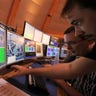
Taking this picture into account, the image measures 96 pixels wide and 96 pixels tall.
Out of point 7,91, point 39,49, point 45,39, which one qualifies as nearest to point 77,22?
point 7,91

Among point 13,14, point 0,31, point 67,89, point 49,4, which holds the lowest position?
point 67,89

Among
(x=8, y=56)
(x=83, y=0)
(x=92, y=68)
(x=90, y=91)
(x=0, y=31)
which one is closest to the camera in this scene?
(x=83, y=0)

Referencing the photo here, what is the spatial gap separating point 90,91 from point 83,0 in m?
0.75

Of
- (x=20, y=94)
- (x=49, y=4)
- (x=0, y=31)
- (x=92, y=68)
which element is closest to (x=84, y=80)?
(x=92, y=68)

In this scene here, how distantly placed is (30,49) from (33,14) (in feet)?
10.8

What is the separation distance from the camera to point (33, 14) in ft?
21.0

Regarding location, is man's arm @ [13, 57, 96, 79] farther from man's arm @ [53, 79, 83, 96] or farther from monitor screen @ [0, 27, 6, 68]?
monitor screen @ [0, 27, 6, 68]

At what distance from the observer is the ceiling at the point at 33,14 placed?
5.52 meters

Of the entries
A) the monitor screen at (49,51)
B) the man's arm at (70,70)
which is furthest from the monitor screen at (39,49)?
the man's arm at (70,70)

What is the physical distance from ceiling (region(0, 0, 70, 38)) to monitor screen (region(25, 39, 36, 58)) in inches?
54.4

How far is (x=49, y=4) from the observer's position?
688cm

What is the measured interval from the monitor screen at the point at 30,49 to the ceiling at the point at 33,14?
1381mm

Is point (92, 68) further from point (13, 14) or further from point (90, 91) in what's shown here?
point (13, 14)

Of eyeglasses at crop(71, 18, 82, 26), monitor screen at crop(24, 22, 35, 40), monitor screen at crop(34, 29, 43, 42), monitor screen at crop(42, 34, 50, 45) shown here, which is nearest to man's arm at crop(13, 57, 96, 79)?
eyeglasses at crop(71, 18, 82, 26)
